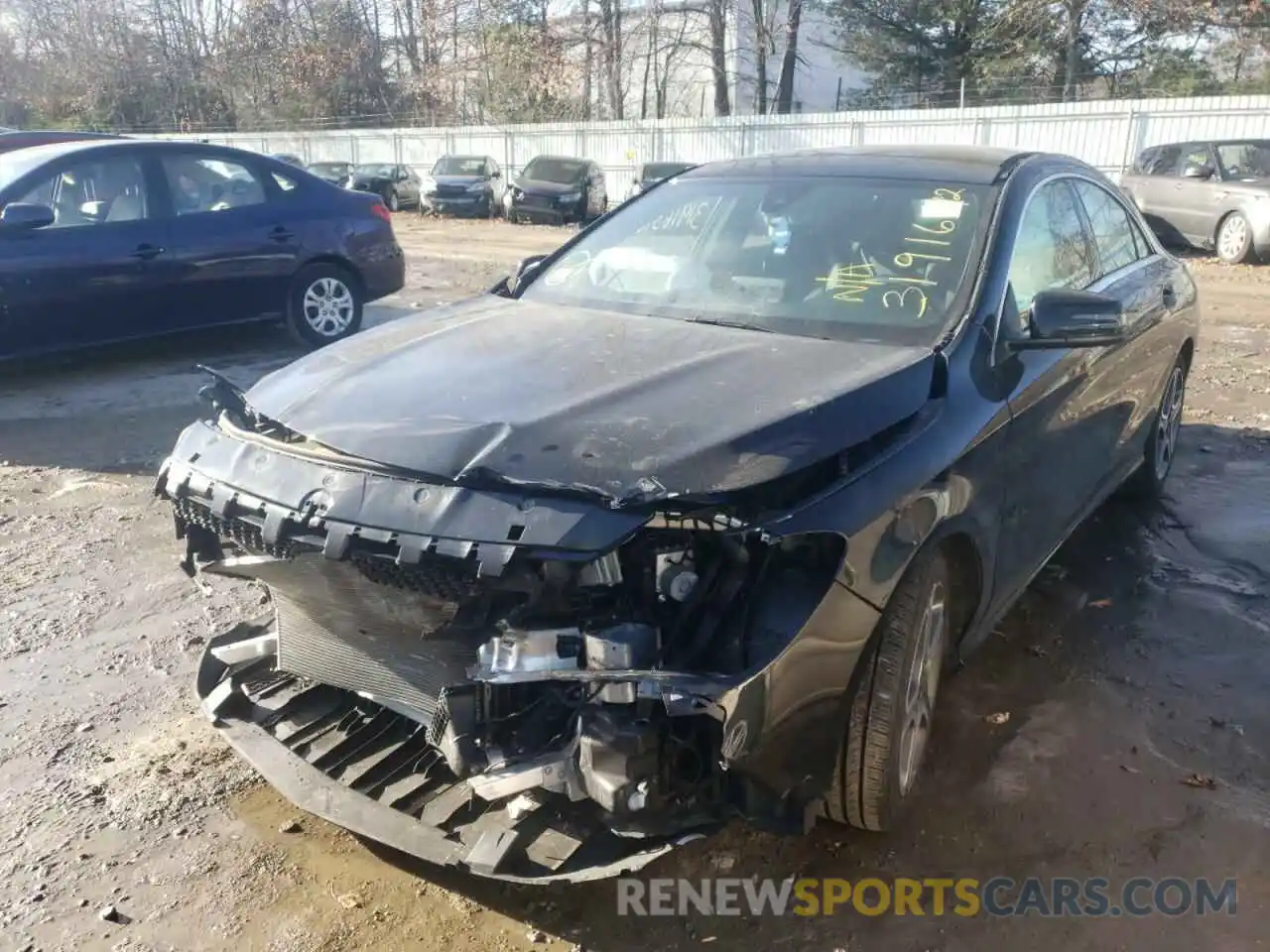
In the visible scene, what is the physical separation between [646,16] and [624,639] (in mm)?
38078

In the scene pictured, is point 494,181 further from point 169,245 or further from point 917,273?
point 917,273

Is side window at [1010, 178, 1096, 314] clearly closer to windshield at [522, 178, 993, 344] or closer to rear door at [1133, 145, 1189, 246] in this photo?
windshield at [522, 178, 993, 344]

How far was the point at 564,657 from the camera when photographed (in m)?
2.28

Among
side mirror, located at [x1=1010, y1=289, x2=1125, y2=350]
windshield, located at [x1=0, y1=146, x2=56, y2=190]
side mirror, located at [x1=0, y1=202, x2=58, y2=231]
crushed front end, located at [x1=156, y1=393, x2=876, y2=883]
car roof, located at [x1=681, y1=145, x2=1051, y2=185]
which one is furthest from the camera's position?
windshield, located at [x1=0, y1=146, x2=56, y2=190]

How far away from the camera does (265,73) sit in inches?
1785

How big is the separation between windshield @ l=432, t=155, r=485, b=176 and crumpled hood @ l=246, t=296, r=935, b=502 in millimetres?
22563

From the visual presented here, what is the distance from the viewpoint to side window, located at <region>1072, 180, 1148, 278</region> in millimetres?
4305

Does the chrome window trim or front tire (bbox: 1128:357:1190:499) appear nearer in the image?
the chrome window trim

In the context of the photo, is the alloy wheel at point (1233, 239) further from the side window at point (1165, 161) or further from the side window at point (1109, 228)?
the side window at point (1109, 228)

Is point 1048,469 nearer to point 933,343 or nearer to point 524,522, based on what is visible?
point 933,343

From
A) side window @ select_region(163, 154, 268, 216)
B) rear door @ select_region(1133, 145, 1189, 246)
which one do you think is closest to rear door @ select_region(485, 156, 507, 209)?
rear door @ select_region(1133, 145, 1189, 246)

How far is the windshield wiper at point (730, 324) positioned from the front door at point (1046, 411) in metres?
0.71

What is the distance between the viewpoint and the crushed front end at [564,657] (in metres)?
2.23

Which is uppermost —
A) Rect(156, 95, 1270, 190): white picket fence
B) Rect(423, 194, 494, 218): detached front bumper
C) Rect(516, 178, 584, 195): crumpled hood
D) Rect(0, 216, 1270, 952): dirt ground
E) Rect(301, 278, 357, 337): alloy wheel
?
Rect(156, 95, 1270, 190): white picket fence
